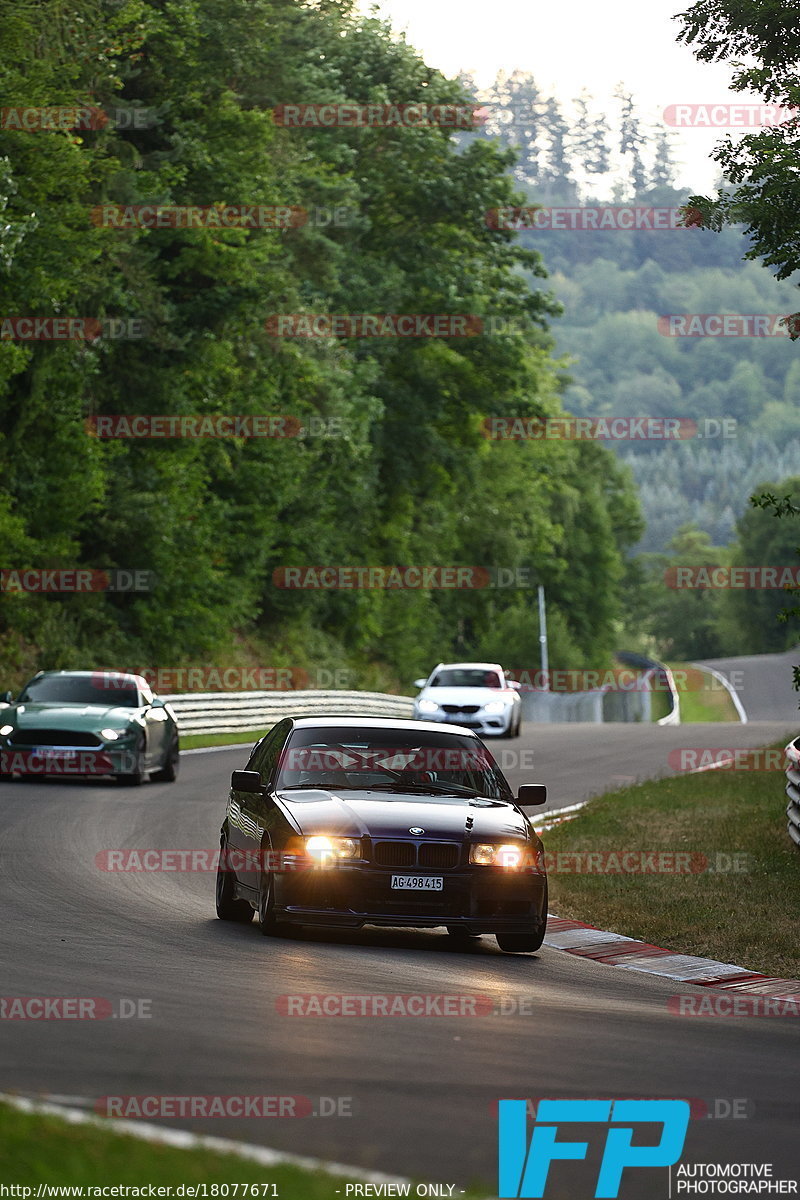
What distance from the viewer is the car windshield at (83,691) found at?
24359 mm

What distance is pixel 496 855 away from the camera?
11406 millimetres

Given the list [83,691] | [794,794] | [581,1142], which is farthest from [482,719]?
[581,1142]

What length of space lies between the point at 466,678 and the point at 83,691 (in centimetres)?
1405

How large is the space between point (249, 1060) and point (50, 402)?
107ft

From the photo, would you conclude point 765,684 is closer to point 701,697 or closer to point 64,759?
point 701,697

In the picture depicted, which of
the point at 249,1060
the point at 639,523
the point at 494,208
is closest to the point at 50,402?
the point at 494,208

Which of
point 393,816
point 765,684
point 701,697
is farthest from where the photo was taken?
point 701,697

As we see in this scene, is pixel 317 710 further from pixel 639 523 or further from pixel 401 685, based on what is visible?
pixel 639 523

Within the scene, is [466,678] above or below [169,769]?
above

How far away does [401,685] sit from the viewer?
65.9 m

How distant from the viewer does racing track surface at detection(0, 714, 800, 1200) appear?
5.90m

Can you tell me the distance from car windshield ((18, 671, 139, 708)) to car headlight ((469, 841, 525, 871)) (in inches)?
527

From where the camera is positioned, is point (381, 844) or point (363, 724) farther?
point (363, 724)

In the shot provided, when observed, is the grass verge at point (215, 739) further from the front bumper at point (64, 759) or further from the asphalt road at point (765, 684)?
the asphalt road at point (765, 684)
